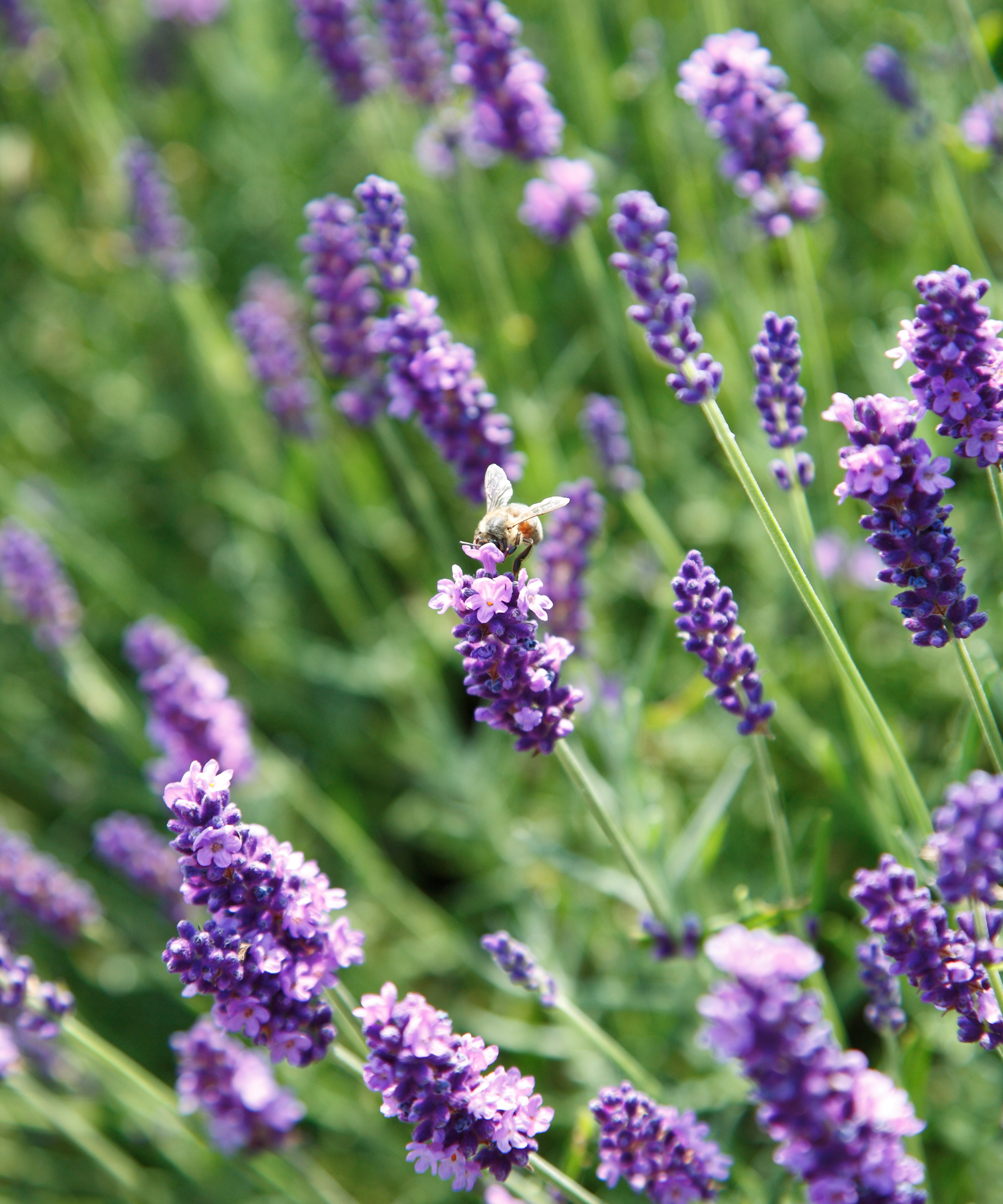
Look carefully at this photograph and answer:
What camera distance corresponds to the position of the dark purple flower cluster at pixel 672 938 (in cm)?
221

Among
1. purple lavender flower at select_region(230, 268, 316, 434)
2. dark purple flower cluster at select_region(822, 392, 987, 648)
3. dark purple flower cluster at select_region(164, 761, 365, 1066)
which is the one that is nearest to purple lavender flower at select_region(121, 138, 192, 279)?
purple lavender flower at select_region(230, 268, 316, 434)

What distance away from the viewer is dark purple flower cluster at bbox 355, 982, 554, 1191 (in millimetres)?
1619

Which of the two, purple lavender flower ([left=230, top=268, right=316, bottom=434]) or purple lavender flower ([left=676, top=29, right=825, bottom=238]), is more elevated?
purple lavender flower ([left=676, top=29, right=825, bottom=238])

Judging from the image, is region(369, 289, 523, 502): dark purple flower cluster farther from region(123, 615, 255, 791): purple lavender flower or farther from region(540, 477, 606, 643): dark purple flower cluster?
region(123, 615, 255, 791): purple lavender flower

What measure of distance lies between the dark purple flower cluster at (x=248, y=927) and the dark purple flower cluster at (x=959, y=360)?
4.23 feet

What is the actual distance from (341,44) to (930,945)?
331cm

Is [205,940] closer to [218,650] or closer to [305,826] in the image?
[305,826]

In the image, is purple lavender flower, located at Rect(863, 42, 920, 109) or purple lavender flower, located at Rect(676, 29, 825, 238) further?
purple lavender flower, located at Rect(863, 42, 920, 109)

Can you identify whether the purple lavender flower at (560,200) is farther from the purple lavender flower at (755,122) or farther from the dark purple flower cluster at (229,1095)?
the dark purple flower cluster at (229,1095)

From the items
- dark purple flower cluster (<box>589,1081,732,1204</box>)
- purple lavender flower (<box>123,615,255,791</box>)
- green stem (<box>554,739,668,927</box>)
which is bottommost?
dark purple flower cluster (<box>589,1081,732,1204</box>)

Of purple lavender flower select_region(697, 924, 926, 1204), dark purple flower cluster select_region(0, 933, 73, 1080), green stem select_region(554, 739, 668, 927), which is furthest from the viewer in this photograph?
dark purple flower cluster select_region(0, 933, 73, 1080)

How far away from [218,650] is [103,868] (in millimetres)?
1035

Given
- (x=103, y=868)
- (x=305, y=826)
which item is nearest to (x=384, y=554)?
Answer: (x=305, y=826)

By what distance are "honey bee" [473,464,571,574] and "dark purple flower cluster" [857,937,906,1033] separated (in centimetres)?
103
